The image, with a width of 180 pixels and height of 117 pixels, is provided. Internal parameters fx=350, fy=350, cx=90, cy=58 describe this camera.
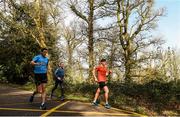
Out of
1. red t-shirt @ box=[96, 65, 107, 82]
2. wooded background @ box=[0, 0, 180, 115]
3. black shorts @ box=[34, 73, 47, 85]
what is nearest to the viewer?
black shorts @ box=[34, 73, 47, 85]

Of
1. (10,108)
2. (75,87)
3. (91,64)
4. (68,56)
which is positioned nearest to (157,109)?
(75,87)

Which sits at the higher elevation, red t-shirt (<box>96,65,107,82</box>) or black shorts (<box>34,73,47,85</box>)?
red t-shirt (<box>96,65,107,82</box>)

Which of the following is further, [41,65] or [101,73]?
[101,73]

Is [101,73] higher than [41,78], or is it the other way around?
[101,73]

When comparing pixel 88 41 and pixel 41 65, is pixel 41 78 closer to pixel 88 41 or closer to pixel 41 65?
pixel 41 65

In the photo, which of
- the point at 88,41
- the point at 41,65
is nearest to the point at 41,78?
the point at 41,65

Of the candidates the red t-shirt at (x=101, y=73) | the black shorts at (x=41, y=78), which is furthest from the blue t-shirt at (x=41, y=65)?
the red t-shirt at (x=101, y=73)

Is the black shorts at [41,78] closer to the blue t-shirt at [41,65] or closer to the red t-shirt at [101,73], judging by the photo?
the blue t-shirt at [41,65]

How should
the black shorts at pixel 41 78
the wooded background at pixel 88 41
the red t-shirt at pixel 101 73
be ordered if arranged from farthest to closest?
1. the wooded background at pixel 88 41
2. the red t-shirt at pixel 101 73
3. the black shorts at pixel 41 78

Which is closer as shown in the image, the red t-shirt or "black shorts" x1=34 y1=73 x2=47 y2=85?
"black shorts" x1=34 y1=73 x2=47 y2=85

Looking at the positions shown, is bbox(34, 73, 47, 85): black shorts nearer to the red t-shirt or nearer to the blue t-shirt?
the blue t-shirt

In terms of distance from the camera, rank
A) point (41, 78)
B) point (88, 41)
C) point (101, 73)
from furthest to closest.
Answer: point (88, 41), point (101, 73), point (41, 78)

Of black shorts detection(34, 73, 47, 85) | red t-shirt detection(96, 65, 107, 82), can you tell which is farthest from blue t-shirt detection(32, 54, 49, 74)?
red t-shirt detection(96, 65, 107, 82)

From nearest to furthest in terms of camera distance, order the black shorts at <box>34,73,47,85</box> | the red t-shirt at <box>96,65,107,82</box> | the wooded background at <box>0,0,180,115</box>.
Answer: the black shorts at <box>34,73,47,85</box> < the red t-shirt at <box>96,65,107,82</box> < the wooded background at <box>0,0,180,115</box>
